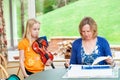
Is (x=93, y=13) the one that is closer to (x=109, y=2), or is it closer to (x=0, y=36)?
(x=109, y=2)

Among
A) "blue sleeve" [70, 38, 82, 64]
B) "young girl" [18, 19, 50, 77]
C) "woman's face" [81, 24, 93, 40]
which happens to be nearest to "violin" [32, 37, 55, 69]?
"young girl" [18, 19, 50, 77]

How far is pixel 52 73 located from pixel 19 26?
2.20 m

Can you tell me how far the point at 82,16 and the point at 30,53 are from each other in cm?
149

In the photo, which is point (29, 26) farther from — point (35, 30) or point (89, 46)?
point (89, 46)

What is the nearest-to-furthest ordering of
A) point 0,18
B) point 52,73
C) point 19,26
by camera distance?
point 52,73 → point 0,18 → point 19,26

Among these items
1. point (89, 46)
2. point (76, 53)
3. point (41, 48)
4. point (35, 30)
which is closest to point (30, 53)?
point (41, 48)

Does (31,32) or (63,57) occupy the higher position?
(31,32)

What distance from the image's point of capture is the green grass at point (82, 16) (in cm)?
458

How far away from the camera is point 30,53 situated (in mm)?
3447

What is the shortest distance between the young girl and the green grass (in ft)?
4.27

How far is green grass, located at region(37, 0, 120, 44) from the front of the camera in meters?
4.58

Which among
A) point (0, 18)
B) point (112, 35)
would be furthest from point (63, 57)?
point (0, 18)

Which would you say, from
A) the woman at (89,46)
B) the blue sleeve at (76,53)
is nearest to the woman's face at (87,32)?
the woman at (89,46)

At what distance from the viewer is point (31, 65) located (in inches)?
134
